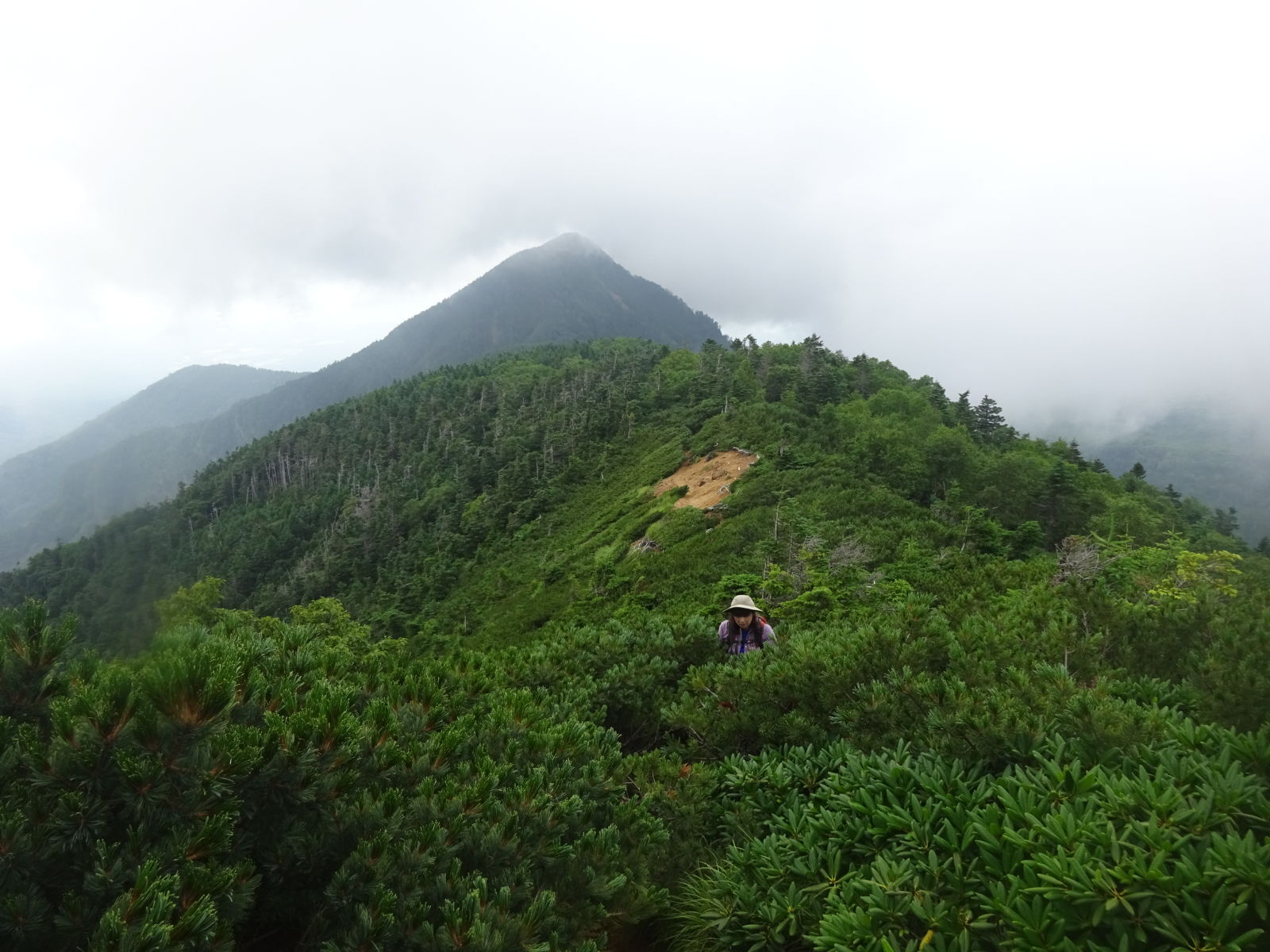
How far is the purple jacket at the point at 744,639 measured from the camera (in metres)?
7.88

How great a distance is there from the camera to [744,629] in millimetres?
8078

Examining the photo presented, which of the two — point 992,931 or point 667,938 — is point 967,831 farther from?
point 667,938

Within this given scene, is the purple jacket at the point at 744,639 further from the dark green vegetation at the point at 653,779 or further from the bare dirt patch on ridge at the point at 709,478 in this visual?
the bare dirt patch on ridge at the point at 709,478

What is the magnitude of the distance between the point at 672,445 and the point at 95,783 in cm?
5296

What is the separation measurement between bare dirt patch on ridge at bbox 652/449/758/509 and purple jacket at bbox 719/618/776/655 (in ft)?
92.2

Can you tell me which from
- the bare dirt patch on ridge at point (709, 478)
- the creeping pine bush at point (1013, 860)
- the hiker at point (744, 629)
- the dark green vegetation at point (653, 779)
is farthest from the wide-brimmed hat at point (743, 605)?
the bare dirt patch on ridge at point (709, 478)

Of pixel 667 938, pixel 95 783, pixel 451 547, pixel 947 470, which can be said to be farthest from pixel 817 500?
pixel 451 547

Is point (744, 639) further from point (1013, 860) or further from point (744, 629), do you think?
point (1013, 860)

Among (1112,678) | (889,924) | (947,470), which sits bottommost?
(947,470)

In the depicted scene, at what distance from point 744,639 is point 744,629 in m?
0.12

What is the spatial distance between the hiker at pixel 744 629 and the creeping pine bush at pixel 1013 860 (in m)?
3.57

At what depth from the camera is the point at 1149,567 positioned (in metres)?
14.0

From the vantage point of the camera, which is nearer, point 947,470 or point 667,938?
point 667,938

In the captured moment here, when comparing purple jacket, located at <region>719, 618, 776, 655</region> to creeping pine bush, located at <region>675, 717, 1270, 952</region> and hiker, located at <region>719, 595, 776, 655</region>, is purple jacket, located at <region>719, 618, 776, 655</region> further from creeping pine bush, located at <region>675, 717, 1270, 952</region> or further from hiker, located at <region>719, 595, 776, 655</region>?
creeping pine bush, located at <region>675, 717, 1270, 952</region>
